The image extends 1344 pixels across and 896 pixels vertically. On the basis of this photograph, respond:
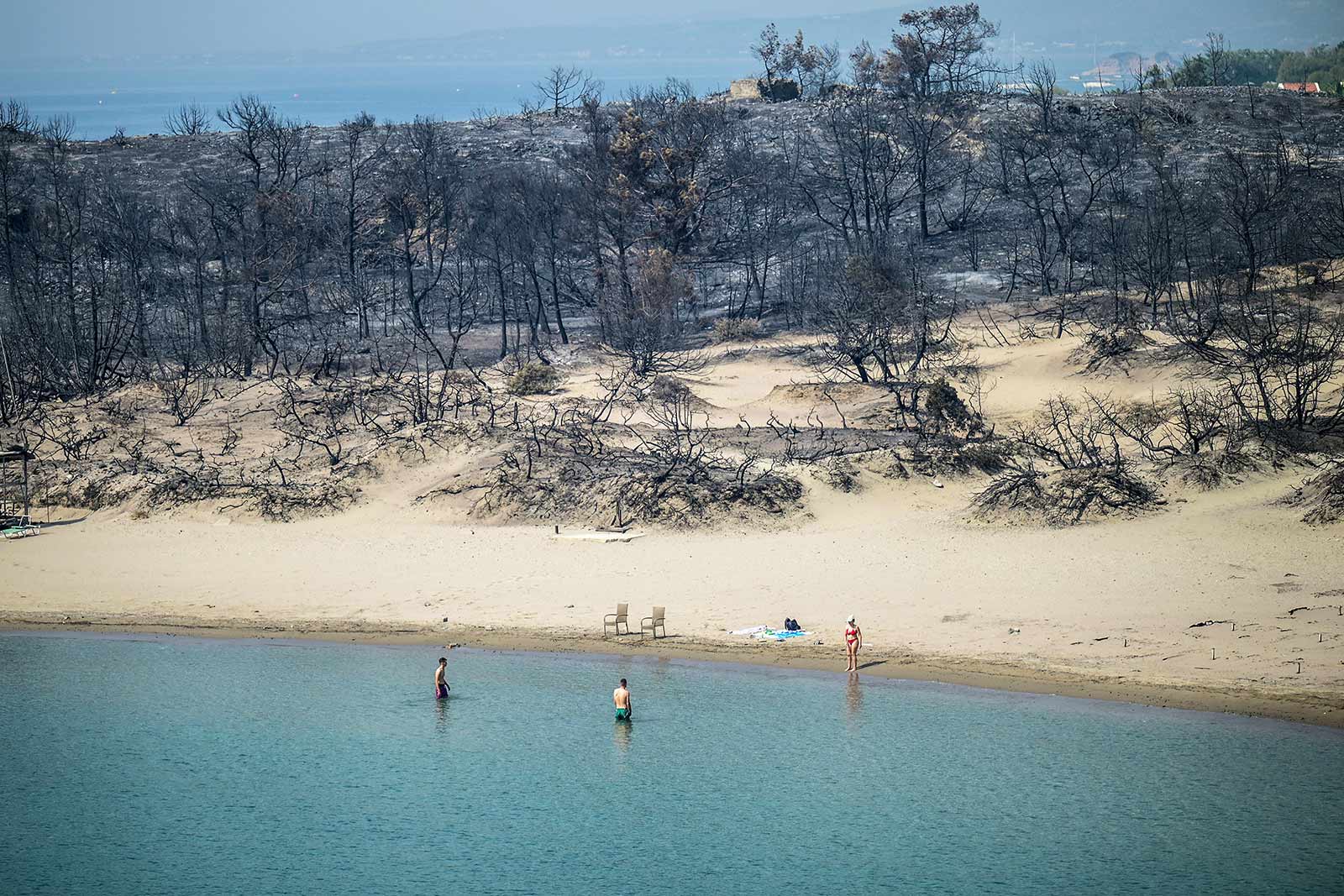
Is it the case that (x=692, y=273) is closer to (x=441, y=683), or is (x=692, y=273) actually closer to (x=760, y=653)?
(x=760, y=653)

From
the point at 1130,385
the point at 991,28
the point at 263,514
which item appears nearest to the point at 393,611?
the point at 263,514

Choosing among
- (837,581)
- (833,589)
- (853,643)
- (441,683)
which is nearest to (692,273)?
(837,581)

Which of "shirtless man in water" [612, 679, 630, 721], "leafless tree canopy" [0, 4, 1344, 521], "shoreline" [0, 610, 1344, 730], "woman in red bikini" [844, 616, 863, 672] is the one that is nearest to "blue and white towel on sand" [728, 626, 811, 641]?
"shoreline" [0, 610, 1344, 730]

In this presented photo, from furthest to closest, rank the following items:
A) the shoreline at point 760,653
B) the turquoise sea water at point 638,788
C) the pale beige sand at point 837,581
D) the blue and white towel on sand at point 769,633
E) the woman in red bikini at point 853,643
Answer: the blue and white towel on sand at point 769,633, the woman in red bikini at point 853,643, the pale beige sand at point 837,581, the shoreline at point 760,653, the turquoise sea water at point 638,788

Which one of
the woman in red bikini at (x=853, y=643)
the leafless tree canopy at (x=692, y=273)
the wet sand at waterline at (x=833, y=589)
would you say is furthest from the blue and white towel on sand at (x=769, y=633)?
the leafless tree canopy at (x=692, y=273)

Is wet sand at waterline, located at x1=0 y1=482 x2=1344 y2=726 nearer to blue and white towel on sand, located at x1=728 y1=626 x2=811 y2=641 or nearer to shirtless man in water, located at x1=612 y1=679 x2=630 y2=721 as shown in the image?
blue and white towel on sand, located at x1=728 y1=626 x2=811 y2=641

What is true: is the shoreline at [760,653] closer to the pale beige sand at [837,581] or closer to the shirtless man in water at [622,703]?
the pale beige sand at [837,581]
